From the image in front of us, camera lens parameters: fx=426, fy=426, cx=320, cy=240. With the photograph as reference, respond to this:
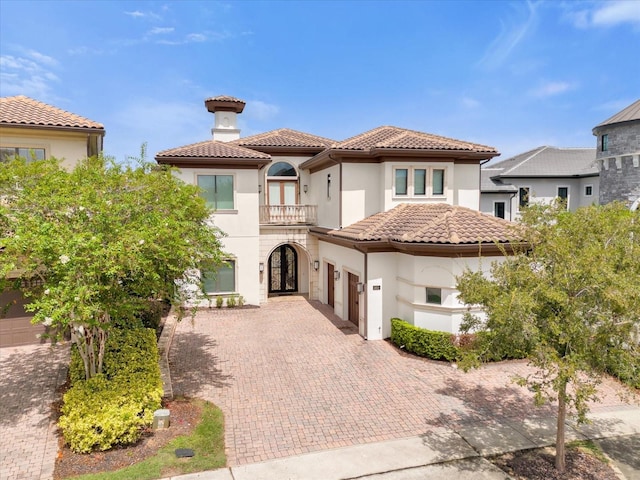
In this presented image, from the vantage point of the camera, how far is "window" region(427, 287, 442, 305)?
14.5 metres

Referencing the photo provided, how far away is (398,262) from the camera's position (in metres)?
16.0

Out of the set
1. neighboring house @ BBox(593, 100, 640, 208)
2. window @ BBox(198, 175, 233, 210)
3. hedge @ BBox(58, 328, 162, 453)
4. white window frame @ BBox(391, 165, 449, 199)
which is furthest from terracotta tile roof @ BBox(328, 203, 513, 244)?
neighboring house @ BBox(593, 100, 640, 208)

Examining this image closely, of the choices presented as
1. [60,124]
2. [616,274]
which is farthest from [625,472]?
[60,124]

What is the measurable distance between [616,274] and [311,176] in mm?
18466

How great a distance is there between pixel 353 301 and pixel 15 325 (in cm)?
1276

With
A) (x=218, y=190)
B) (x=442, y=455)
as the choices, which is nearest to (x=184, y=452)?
(x=442, y=455)

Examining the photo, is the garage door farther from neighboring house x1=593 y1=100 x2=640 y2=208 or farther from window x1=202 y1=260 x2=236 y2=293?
neighboring house x1=593 y1=100 x2=640 y2=208

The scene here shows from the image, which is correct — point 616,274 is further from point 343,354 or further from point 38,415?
point 38,415

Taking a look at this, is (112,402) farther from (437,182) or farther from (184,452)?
(437,182)

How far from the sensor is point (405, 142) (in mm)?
19234

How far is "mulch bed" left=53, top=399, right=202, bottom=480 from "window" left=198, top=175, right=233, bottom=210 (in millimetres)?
12635

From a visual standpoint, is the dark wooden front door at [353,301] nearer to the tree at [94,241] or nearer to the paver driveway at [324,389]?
the paver driveway at [324,389]

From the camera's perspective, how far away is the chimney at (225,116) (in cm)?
2598

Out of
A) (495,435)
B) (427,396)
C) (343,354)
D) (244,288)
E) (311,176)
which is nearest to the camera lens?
(495,435)
